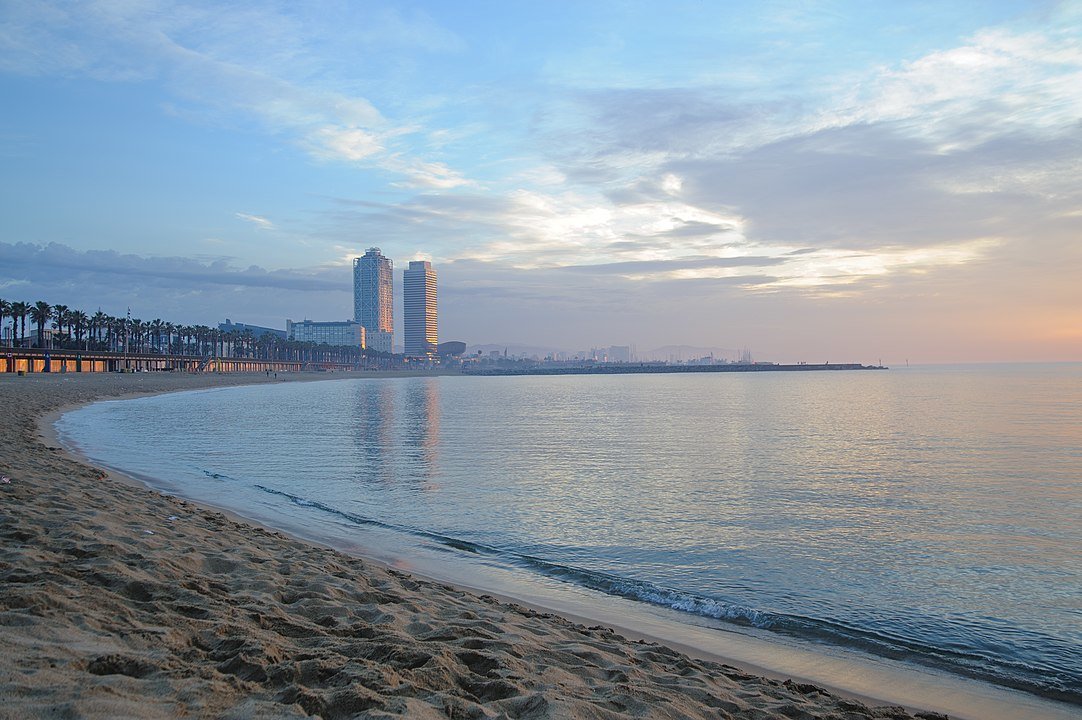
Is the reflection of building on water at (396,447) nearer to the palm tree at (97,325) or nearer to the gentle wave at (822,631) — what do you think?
the gentle wave at (822,631)

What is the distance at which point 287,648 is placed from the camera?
5.84 meters

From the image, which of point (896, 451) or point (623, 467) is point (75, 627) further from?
point (896, 451)

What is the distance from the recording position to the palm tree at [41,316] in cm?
12181

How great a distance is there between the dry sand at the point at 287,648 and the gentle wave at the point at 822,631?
→ 2.28m

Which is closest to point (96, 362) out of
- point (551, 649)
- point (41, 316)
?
point (41, 316)

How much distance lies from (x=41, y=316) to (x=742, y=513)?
5555 inches

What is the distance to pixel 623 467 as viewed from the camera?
→ 25.5 meters

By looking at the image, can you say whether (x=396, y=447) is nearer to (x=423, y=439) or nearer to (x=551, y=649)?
(x=423, y=439)

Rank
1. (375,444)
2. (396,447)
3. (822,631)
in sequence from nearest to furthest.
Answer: (822,631), (396,447), (375,444)

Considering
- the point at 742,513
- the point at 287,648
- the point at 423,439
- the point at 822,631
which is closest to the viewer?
the point at 287,648

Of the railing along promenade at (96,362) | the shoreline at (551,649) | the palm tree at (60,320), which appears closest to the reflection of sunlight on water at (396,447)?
the shoreline at (551,649)

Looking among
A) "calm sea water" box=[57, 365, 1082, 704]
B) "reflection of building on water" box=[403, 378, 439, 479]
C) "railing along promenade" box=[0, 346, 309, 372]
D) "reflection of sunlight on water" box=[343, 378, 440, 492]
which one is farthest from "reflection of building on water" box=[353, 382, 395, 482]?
"railing along promenade" box=[0, 346, 309, 372]

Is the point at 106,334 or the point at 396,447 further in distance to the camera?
the point at 106,334

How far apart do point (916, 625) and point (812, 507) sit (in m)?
8.95
